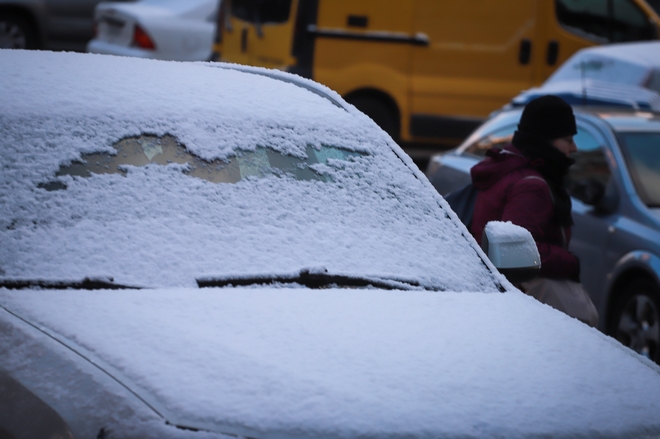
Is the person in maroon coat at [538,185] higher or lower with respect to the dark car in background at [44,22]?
higher

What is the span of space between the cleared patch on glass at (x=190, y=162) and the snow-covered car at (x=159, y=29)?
9692 mm

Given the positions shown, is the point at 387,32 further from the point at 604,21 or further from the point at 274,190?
the point at 274,190

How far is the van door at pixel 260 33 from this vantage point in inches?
441

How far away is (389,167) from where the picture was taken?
341cm

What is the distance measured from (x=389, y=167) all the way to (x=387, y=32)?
799 cm

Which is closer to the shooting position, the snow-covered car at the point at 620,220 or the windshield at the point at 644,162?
the snow-covered car at the point at 620,220

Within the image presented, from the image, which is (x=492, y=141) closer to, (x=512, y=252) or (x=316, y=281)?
(x=512, y=252)

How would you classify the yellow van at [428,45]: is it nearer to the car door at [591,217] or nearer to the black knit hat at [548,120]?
the car door at [591,217]

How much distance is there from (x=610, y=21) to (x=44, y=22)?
826cm

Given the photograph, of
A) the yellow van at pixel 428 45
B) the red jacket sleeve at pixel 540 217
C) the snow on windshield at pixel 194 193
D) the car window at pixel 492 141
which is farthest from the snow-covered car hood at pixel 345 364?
the yellow van at pixel 428 45

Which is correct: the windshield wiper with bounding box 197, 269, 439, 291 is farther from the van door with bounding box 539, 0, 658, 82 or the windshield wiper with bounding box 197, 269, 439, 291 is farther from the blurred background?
the van door with bounding box 539, 0, 658, 82

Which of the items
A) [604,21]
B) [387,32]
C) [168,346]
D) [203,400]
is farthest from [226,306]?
[604,21]

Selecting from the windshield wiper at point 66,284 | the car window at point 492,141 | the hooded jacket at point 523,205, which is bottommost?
the car window at point 492,141

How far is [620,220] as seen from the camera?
5.66 meters
